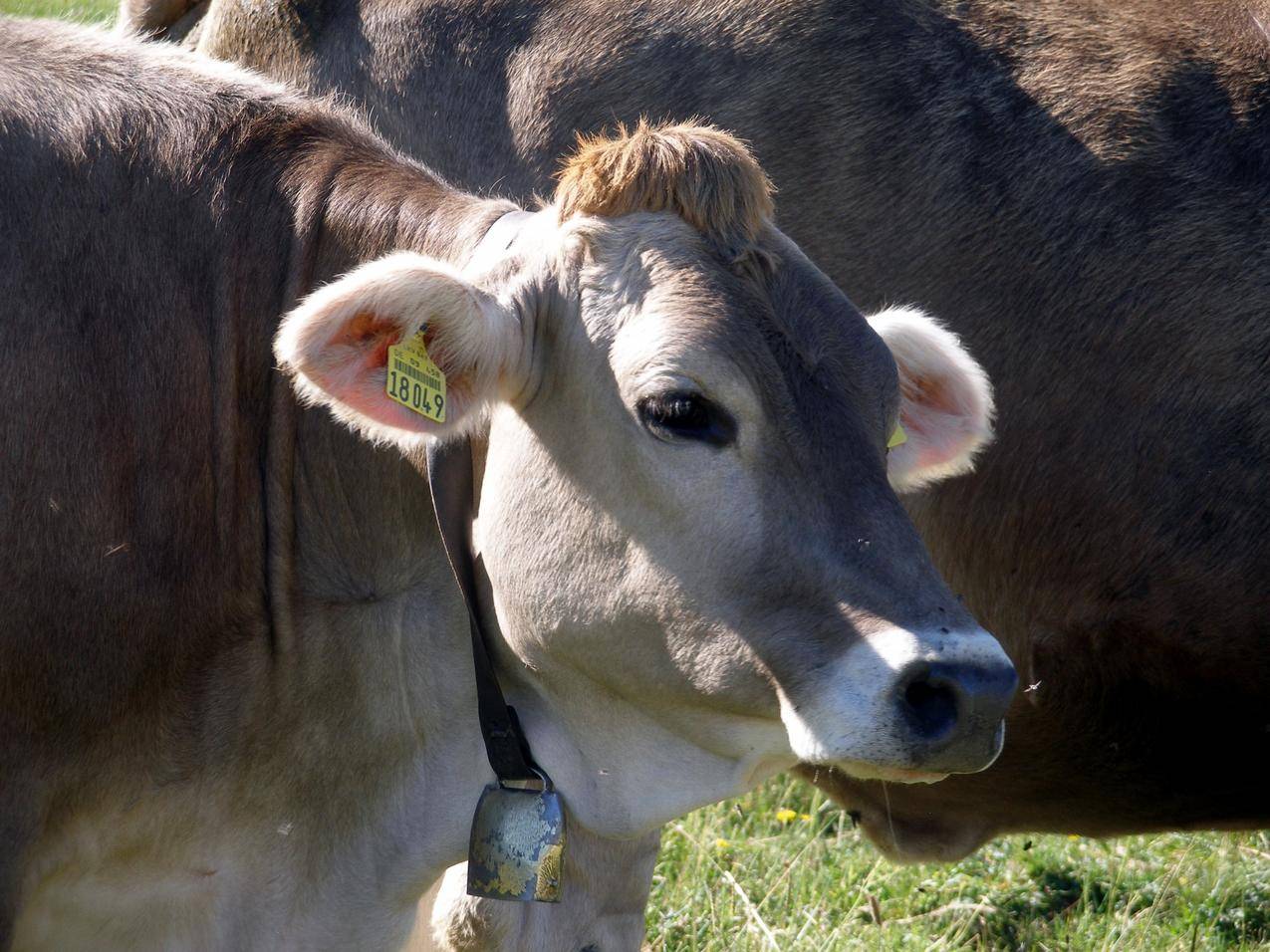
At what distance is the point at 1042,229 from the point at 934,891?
247cm

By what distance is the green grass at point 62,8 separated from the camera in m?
7.08

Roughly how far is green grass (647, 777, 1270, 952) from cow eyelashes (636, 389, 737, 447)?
7.93ft

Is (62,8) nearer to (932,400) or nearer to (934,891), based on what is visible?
(932,400)

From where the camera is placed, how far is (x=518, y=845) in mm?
3596

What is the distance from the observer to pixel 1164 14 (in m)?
4.95

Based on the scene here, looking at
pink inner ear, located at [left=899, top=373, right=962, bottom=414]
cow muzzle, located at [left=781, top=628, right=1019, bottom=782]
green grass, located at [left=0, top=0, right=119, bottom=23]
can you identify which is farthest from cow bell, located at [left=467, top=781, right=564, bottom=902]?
green grass, located at [left=0, top=0, right=119, bottom=23]

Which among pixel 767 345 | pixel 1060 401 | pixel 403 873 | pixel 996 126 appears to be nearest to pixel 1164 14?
pixel 996 126

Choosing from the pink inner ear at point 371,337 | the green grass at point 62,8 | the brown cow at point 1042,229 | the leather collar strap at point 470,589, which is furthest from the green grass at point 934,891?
the green grass at point 62,8

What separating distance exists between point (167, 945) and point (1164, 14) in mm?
3839

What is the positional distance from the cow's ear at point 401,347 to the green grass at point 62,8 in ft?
13.7

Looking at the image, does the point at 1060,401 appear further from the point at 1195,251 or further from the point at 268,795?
the point at 268,795

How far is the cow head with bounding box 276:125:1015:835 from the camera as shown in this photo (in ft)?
9.98

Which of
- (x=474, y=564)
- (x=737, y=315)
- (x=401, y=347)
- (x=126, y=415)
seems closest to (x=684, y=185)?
(x=737, y=315)

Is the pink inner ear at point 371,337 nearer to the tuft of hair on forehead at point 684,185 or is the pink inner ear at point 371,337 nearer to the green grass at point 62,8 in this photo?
the tuft of hair on forehead at point 684,185
